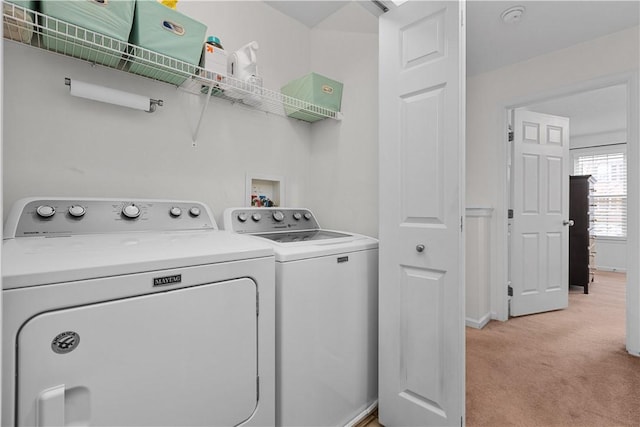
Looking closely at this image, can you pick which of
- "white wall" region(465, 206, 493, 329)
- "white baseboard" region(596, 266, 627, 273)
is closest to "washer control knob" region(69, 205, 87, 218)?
"white wall" region(465, 206, 493, 329)

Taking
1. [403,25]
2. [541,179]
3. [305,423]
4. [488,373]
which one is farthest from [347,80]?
[541,179]

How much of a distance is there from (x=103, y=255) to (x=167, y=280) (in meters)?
0.20

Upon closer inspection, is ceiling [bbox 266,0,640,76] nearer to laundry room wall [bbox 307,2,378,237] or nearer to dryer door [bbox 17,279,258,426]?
laundry room wall [bbox 307,2,378,237]

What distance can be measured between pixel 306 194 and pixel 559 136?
2.90m

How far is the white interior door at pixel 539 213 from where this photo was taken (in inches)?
118

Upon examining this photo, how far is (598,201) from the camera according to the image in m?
5.49

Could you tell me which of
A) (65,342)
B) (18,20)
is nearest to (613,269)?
(65,342)

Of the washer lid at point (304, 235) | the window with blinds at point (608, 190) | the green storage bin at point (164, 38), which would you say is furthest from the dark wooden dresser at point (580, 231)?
the green storage bin at point (164, 38)

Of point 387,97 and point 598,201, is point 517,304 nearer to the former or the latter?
point 387,97

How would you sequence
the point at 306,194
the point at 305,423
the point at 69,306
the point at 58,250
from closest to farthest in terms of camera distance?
the point at 69,306 < the point at 58,250 < the point at 305,423 < the point at 306,194

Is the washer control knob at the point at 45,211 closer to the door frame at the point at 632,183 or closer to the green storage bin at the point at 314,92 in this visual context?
the green storage bin at the point at 314,92

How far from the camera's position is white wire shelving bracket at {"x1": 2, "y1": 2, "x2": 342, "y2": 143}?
117cm

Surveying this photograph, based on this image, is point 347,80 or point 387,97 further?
point 347,80

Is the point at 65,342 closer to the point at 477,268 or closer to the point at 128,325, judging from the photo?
the point at 128,325
